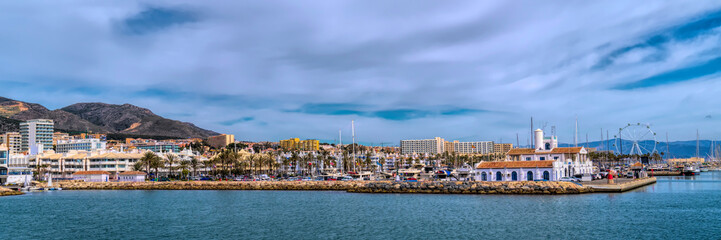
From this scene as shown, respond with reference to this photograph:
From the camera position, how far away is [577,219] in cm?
4103

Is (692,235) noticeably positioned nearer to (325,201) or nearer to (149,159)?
(325,201)

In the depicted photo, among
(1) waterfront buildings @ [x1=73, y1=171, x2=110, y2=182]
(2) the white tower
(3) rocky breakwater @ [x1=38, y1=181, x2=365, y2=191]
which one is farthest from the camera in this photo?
(1) waterfront buildings @ [x1=73, y1=171, x2=110, y2=182]

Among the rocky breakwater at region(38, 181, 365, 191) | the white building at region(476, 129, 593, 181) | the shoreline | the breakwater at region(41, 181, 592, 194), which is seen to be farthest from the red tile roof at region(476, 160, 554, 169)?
the rocky breakwater at region(38, 181, 365, 191)

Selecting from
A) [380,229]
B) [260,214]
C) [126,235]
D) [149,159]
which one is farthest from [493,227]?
[149,159]

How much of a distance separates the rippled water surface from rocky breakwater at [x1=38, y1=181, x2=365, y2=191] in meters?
19.6

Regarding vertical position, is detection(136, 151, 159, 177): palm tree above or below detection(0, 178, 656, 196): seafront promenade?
above

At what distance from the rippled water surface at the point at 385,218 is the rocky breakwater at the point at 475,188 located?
3561mm

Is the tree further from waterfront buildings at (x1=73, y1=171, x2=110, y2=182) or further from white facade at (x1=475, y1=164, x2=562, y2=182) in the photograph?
white facade at (x1=475, y1=164, x2=562, y2=182)

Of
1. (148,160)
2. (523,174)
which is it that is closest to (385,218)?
(523,174)

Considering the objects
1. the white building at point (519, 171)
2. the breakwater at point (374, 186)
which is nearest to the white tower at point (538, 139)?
the white building at point (519, 171)

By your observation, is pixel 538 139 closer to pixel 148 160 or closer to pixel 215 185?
pixel 215 185

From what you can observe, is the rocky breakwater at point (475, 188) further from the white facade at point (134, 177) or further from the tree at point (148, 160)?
the tree at point (148, 160)

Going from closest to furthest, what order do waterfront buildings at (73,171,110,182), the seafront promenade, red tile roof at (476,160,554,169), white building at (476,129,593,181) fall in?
the seafront promenade
white building at (476,129,593,181)
red tile roof at (476,160,554,169)
waterfront buildings at (73,171,110,182)

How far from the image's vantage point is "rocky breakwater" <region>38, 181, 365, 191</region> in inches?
3238
